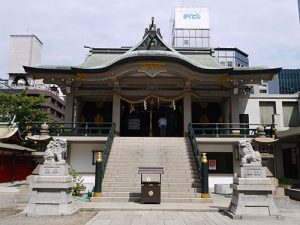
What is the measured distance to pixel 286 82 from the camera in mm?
106750

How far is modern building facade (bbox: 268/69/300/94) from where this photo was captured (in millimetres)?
105562

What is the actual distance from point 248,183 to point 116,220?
453cm

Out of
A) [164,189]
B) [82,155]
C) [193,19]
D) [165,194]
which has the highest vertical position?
[193,19]

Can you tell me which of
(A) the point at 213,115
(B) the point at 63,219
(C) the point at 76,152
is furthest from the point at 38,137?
(A) the point at 213,115

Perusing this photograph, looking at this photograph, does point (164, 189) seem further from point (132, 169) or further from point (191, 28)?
point (191, 28)

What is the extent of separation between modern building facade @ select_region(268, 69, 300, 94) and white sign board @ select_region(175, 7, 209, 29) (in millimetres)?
37491

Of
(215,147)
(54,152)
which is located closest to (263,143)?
(215,147)

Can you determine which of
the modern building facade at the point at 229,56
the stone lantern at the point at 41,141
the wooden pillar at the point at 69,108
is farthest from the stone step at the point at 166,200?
the modern building facade at the point at 229,56

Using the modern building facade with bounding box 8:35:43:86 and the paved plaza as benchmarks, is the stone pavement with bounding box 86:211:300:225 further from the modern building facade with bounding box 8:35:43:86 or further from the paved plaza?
the modern building facade with bounding box 8:35:43:86

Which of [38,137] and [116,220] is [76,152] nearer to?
[38,137]

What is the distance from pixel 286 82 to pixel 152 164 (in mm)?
104725

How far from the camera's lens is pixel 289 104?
2238cm

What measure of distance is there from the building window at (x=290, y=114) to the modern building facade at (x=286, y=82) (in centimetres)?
8956

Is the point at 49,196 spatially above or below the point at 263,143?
below
